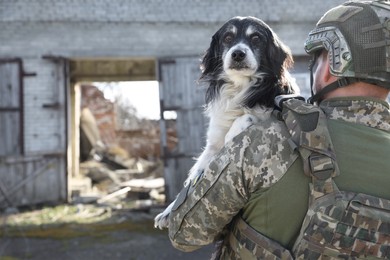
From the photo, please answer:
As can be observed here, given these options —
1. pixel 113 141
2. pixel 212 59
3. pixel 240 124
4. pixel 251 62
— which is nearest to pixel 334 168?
pixel 240 124

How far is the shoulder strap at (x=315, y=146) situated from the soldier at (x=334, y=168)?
0.07ft

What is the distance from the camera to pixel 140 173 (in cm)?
1489

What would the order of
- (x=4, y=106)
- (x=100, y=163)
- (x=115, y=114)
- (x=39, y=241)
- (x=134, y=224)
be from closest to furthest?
(x=39, y=241), (x=134, y=224), (x=4, y=106), (x=100, y=163), (x=115, y=114)

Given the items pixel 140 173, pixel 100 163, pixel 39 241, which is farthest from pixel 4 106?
pixel 100 163

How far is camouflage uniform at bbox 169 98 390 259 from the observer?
1530mm

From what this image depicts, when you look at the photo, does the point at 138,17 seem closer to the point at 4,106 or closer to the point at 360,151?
the point at 4,106

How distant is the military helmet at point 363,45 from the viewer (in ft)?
5.19

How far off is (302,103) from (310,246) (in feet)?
1.56

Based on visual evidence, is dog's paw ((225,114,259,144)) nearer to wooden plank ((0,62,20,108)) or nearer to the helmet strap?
the helmet strap

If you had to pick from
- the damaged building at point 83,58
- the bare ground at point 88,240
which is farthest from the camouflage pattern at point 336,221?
the damaged building at point 83,58

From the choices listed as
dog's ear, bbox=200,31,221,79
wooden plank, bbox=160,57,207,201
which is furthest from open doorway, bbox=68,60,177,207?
dog's ear, bbox=200,31,221,79

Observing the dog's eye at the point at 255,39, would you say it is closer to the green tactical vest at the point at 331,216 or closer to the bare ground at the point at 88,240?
the green tactical vest at the point at 331,216

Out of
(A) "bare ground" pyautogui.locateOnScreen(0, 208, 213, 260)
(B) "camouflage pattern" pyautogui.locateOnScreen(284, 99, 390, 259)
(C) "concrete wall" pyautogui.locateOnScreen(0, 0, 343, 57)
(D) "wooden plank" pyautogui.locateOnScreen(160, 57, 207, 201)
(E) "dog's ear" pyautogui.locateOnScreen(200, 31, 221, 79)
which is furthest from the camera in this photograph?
(D) "wooden plank" pyautogui.locateOnScreen(160, 57, 207, 201)

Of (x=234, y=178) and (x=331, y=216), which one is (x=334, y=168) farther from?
(x=234, y=178)
